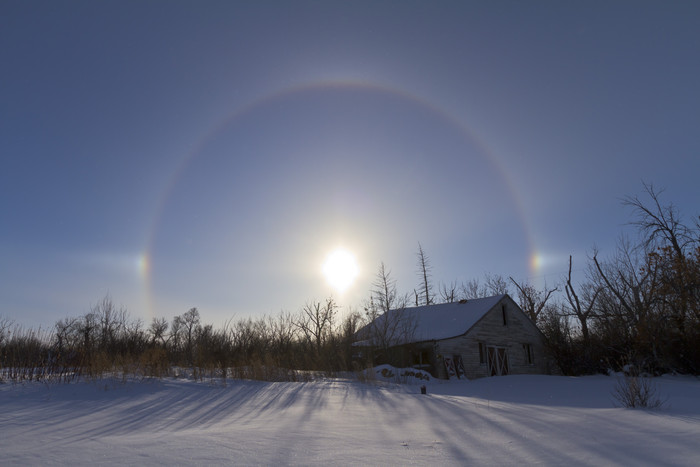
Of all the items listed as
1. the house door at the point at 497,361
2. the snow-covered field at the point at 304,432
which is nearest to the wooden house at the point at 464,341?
the house door at the point at 497,361

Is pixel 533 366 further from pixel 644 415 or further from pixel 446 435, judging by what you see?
pixel 446 435

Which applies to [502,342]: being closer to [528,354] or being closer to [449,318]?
[528,354]

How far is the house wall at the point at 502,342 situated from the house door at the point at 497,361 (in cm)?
26

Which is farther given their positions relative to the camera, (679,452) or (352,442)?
(352,442)

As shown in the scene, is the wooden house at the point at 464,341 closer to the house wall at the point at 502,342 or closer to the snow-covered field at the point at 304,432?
the house wall at the point at 502,342

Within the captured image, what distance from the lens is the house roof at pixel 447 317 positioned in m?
24.9

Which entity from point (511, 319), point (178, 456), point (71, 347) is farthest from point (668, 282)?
point (71, 347)

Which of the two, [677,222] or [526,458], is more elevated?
[677,222]

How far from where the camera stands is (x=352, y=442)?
4.70 meters

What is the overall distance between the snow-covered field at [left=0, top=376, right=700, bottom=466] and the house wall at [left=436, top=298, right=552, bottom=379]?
618 inches

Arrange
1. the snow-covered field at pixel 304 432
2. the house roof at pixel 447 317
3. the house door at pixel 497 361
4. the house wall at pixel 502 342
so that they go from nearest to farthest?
the snow-covered field at pixel 304 432, the house wall at pixel 502 342, the house roof at pixel 447 317, the house door at pixel 497 361

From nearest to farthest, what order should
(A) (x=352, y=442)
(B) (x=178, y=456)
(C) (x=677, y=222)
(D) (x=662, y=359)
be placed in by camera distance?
(B) (x=178, y=456) < (A) (x=352, y=442) < (D) (x=662, y=359) < (C) (x=677, y=222)

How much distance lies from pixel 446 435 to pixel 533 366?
26109 mm

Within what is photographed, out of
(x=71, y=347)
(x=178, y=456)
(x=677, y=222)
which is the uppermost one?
(x=677, y=222)
